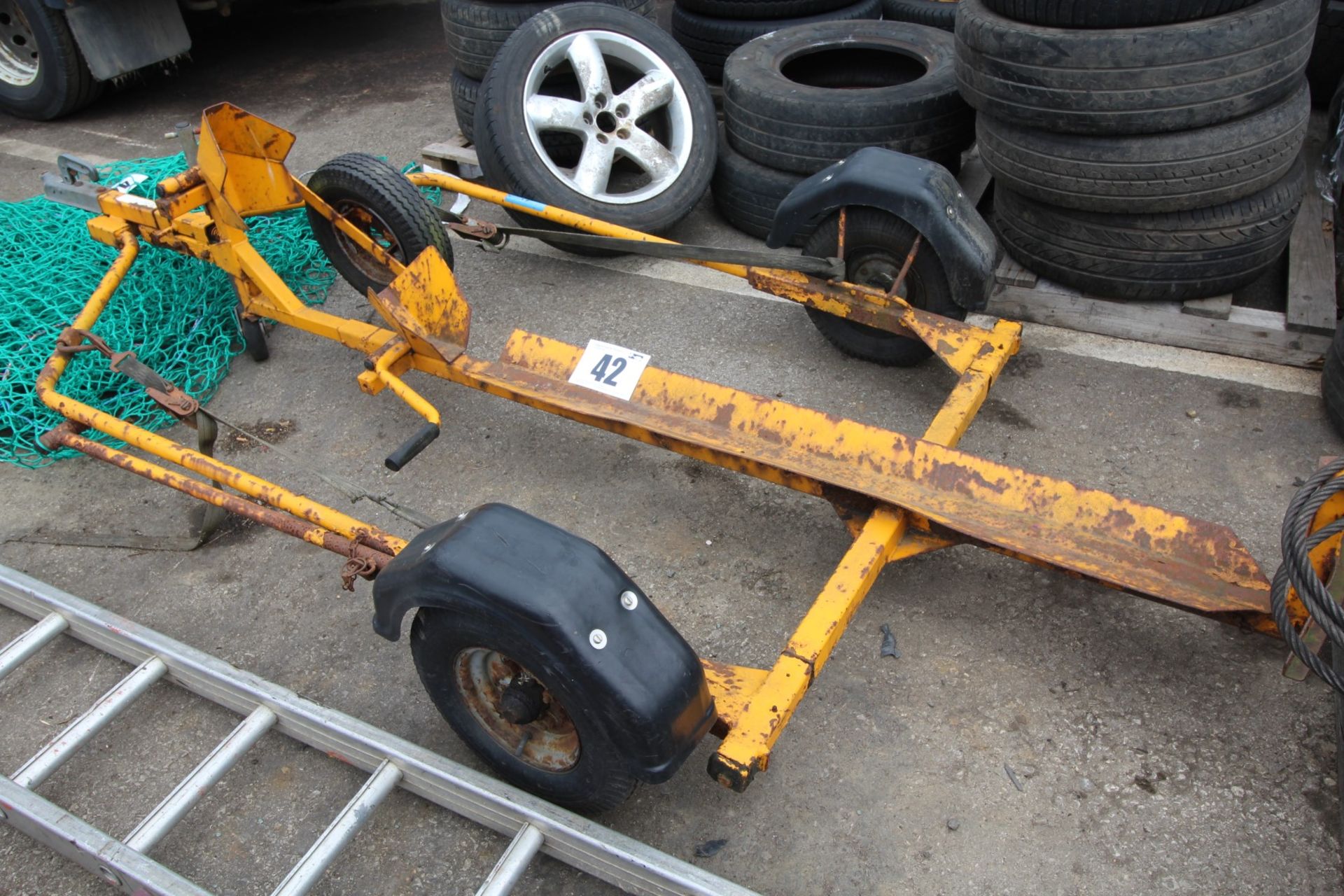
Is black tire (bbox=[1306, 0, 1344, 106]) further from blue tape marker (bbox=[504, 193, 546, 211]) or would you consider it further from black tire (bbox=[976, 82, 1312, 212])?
blue tape marker (bbox=[504, 193, 546, 211])

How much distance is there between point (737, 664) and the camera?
2537 mm

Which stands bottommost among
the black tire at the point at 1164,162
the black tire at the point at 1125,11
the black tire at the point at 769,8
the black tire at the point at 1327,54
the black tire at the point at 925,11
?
the black tire at the point at 1327,54

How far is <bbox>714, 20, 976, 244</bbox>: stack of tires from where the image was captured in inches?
146

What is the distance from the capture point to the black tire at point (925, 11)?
16.0 ft

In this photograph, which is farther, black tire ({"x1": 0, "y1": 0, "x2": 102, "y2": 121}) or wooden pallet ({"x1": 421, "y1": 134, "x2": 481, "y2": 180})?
black tire ({"x1": 0, "y1": 0, "x2": 102, "y2": 121})

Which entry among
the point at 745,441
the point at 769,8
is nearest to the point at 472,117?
the point at 769,8

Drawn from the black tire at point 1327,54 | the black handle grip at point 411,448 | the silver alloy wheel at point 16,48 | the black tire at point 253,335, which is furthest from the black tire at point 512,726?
the silver alloy wheel at point 16,48

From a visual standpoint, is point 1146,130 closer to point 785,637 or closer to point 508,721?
point 785,637

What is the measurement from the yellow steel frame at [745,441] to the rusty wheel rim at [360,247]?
30cm

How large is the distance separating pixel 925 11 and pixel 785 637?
3746mm

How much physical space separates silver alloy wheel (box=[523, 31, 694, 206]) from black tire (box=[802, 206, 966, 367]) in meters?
0.96

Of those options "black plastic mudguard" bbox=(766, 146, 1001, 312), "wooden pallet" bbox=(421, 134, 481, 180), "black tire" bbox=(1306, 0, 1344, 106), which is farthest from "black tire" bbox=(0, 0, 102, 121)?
"black tire" bbox=(1306, 0, 1344, 106)

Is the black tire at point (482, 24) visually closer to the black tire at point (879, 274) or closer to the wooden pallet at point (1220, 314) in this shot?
the black tire at point (879, 274)

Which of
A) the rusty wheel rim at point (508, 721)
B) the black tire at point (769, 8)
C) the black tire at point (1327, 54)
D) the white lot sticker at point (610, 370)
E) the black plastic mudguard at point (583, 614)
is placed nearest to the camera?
the black plastic mudguard at point (583, 614)
